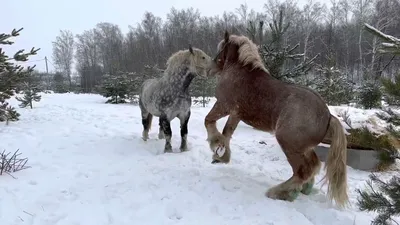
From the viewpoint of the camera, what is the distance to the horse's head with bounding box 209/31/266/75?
13.4ft

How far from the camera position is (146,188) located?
12.4ft

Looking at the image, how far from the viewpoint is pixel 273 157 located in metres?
6.09

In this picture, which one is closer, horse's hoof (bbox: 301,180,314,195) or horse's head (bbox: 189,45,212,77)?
horse's hoof (bbox: 301,180,314,195)

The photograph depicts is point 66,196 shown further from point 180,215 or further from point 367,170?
point 367,170

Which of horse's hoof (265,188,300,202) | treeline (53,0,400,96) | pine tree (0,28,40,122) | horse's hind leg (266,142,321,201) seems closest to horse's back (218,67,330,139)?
horse's hind leg (266,142,321,201)

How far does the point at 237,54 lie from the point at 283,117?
1265mm

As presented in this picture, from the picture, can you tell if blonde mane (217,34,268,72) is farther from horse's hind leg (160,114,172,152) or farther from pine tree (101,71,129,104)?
pine tree (101,71,129,104)

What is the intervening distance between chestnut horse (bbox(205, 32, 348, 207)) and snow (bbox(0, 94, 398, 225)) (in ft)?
0.87

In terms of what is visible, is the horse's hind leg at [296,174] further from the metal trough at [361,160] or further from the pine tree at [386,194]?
the metal trough at [361,160]

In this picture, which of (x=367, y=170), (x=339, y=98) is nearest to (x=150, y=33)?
(x=339, y=98)

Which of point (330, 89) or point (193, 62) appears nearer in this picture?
point (193, 62)

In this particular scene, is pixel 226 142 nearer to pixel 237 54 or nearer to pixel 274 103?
pixel 274 103

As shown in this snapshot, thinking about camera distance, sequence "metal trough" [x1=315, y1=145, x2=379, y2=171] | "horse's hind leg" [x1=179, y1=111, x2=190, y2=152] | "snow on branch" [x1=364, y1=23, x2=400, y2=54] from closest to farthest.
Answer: "snow on branch" [x1=364, y1=23, x2=400, y2=54] < "metal trough" [x1=315, y1=145, x2=379, y2=171] < "horse's hind leg" [x1=179, y1=111, x2=190, y2=152]

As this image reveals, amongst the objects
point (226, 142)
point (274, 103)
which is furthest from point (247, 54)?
point (226, 142)
